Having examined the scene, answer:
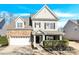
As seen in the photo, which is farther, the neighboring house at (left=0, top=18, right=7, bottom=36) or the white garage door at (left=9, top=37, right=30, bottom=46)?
the white garage door at (left=9, top=37, right=30, bottom=46)

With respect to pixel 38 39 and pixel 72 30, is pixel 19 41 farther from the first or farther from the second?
pixel 72 30

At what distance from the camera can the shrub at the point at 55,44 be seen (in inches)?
393

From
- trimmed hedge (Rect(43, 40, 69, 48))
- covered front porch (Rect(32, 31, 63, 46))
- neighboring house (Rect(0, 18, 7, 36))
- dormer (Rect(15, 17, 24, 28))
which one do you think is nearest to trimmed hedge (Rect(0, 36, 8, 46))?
neighboring house (Rect(0, 18, 7, 36))

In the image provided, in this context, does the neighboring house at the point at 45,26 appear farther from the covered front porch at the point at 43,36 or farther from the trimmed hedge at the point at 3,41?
the trimmed hedge at the point at 3,41

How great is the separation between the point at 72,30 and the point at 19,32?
1088 millimetres

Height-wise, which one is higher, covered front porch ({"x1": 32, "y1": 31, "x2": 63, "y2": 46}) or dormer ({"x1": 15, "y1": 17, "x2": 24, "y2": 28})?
dormer ({"x1": 15, "y1": 17, "x2": 24, "y2": 28})

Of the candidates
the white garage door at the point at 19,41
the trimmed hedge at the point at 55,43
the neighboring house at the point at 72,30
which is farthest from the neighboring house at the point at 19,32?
the neighboring house at the point at 72,30

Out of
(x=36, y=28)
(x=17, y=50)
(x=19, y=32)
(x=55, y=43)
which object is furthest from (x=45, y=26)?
(x=17, y=50)

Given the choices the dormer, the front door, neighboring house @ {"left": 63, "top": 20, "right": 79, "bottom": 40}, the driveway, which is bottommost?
the driveway

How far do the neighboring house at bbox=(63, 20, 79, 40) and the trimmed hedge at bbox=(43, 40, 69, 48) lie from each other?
14 centimetres

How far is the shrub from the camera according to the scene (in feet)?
32.8

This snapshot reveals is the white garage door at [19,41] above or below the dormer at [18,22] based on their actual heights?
below

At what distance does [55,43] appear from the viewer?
10.0m

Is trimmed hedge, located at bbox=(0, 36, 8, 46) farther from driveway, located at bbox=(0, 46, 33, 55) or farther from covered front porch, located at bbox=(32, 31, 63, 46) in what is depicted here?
covered front porch, located at bbox=(32, 31, 63, 46)
